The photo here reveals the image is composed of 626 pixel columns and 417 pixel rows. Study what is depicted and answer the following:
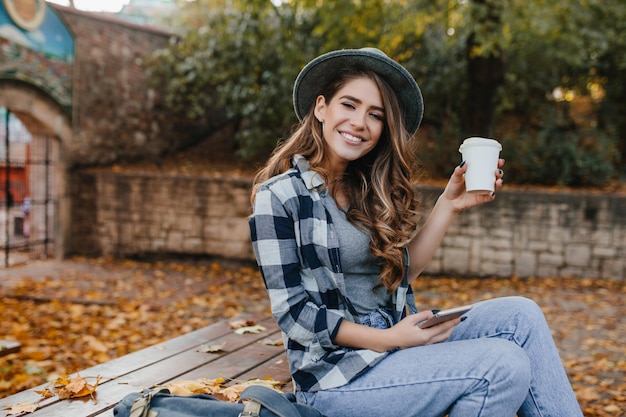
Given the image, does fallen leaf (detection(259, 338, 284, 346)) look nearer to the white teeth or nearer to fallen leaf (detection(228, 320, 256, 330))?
fallen leaf (detection(228, 320, 256, 330))

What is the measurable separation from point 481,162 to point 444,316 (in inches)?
25.0

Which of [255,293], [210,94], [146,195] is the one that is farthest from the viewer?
[210,94]

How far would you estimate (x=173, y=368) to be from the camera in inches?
103

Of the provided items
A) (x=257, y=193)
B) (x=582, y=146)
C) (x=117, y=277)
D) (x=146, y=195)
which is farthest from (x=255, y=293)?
(x=582, y=146)

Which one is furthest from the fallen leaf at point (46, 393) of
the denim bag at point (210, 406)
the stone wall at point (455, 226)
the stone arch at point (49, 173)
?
the stone arch at point (49, 173)

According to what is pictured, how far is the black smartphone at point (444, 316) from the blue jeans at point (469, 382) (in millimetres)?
85

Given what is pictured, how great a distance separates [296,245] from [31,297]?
6.10 meters

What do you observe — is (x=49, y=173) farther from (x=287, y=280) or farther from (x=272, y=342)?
(x=287, y=280)

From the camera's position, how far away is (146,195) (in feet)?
32.3

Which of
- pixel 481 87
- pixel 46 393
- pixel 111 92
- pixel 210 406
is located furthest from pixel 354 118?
pixel 111 92

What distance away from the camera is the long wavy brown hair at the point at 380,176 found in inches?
88.3

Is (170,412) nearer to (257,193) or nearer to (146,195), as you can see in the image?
(257,193)

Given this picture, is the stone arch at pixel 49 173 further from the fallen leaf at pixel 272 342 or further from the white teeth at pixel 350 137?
the white teeth at pixel 350 137

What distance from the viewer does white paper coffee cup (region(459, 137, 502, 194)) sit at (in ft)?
7.16
